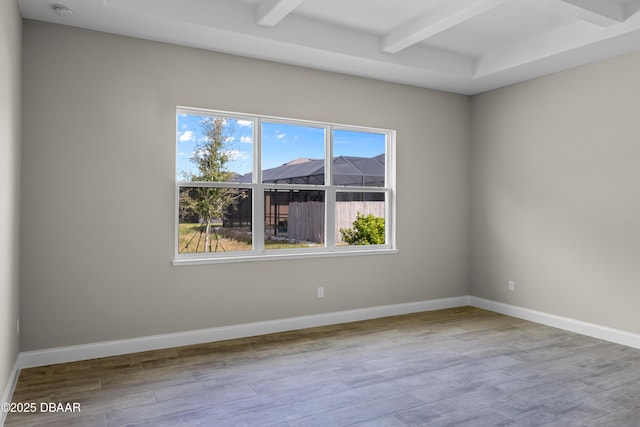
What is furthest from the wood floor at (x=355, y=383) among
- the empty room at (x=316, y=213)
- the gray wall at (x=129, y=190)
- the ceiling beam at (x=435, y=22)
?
the ceiling beam at (x=435, y=22)

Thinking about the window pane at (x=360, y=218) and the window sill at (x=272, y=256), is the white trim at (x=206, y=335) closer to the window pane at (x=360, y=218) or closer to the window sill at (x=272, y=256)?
the window sill at (x=272, y=256)

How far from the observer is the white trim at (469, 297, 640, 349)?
4.13m

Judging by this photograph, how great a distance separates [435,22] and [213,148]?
7.53 ft

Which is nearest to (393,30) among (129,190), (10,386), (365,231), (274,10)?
(274,10)

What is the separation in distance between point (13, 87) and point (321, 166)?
281cm

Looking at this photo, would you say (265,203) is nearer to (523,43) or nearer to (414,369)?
(414,369)

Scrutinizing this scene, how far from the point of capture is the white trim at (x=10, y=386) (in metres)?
2.60

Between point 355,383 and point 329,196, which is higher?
point 329,196

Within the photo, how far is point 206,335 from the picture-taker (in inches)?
162

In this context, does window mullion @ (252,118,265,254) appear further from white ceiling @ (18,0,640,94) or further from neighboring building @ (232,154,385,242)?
white ceiling @ (18,0,640,94)

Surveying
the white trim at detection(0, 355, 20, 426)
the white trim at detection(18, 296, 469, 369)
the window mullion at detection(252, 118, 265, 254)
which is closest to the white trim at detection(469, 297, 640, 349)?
the white trim at detection(18, 296, 469, 369)

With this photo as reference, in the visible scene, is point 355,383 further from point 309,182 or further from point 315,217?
point 309,182

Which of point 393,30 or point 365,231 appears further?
point 365,231

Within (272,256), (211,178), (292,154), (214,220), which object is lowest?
(272,256)
